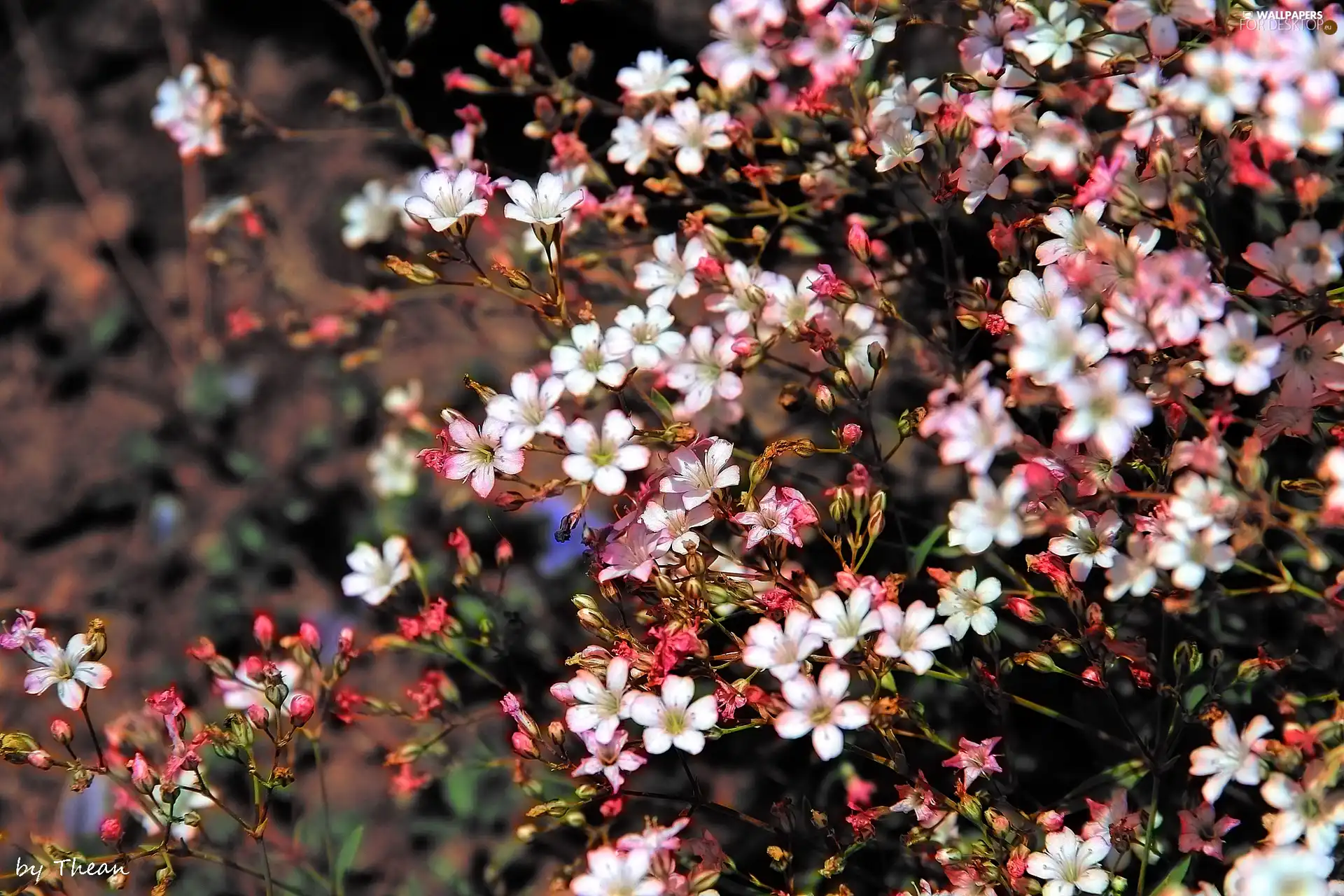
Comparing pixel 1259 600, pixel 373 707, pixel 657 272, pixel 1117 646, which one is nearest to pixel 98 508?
pixel 373 707

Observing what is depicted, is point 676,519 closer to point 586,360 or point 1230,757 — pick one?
point 586,360

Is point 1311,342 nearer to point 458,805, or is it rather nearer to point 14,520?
point 458,805

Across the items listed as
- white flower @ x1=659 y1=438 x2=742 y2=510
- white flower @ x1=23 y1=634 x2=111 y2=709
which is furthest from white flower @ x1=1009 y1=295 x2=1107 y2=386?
white flower @ x1=23 y1=634 x2=111 y2=709

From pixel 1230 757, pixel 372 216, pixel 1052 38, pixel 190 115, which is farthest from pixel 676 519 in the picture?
pixel 190 115

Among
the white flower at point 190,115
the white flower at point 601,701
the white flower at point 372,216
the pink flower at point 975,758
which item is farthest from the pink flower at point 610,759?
the white flower at point 190,115

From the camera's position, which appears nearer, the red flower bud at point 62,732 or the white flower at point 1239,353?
the white flower at point 1239,353

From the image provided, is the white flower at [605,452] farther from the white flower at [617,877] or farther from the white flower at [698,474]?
the white flower at [617,877]

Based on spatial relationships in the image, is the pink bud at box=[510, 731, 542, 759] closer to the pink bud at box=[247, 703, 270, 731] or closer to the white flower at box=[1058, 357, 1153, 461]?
the pink bud at box=[247, 703, 270, 731]
